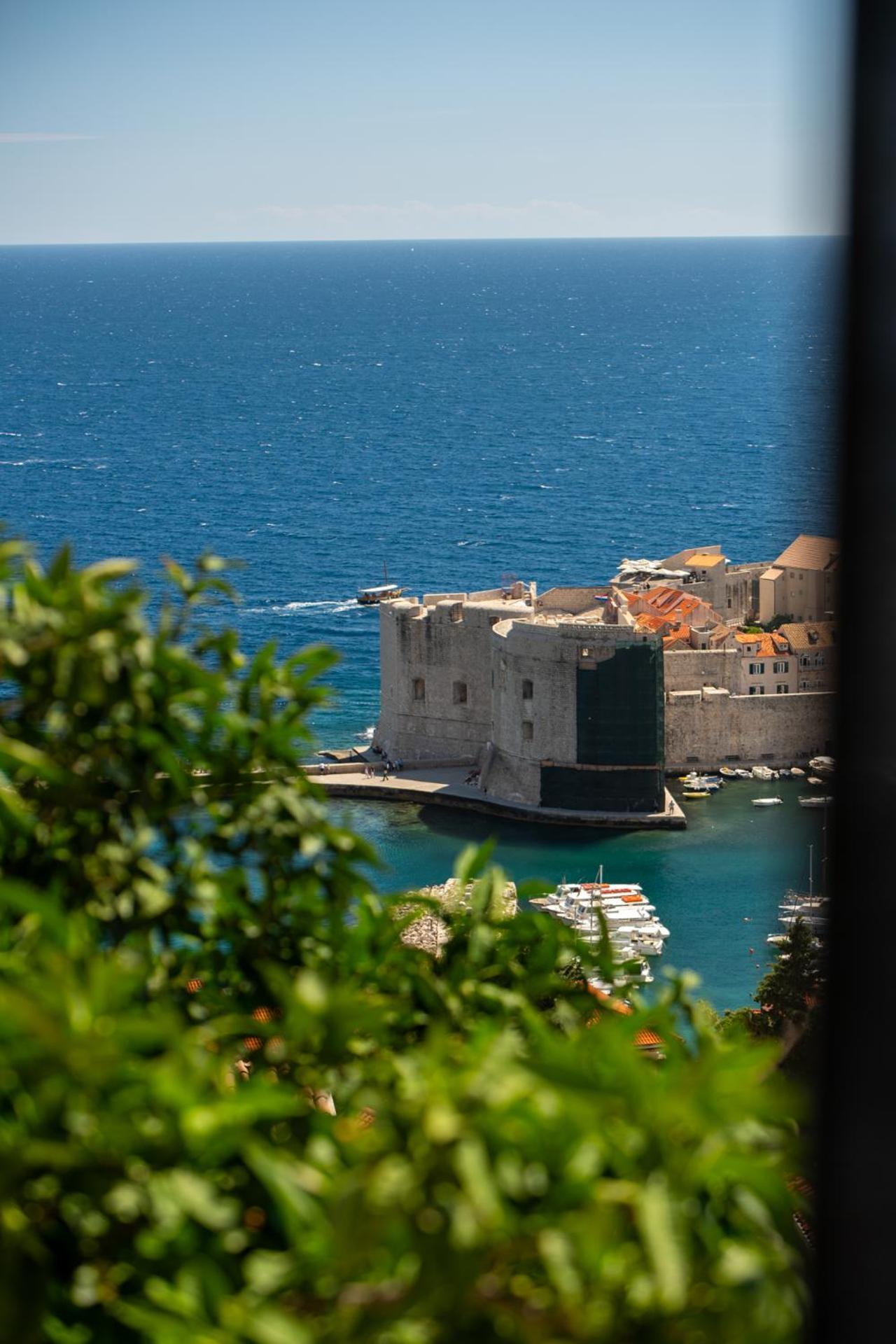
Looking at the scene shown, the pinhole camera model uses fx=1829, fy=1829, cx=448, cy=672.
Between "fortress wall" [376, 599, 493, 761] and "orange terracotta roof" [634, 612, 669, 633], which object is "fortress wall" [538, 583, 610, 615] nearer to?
"orange terracotta roof" [634, 612, 669, 633]

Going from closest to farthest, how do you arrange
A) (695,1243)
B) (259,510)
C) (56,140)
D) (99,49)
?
(695,1243) < (99,49) < (259,510) < (56,140)

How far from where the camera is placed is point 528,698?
28922mm

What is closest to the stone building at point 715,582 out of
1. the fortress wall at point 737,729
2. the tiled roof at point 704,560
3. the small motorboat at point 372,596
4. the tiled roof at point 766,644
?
the tiled roof at point 704,560

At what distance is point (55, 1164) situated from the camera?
7.57ft

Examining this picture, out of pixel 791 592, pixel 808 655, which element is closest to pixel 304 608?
pixel 791 592

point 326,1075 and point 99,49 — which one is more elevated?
point 99,49

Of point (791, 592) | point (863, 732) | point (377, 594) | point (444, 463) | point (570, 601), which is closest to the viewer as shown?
point (863, 732)

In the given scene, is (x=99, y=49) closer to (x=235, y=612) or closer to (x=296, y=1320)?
(x=235, y=612)

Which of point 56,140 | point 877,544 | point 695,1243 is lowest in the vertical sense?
point 695,1243

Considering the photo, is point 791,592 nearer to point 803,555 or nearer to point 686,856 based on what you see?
point 803,555

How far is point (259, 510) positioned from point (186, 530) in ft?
15.3

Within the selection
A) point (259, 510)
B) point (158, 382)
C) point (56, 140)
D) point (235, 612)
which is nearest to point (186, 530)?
point (259, 510)

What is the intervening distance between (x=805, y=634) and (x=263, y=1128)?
29807 millimetres

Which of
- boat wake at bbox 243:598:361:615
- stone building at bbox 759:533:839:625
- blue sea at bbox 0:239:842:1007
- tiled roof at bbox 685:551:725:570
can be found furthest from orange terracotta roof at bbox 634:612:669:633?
boat wake at bbox 243:598:361:615
